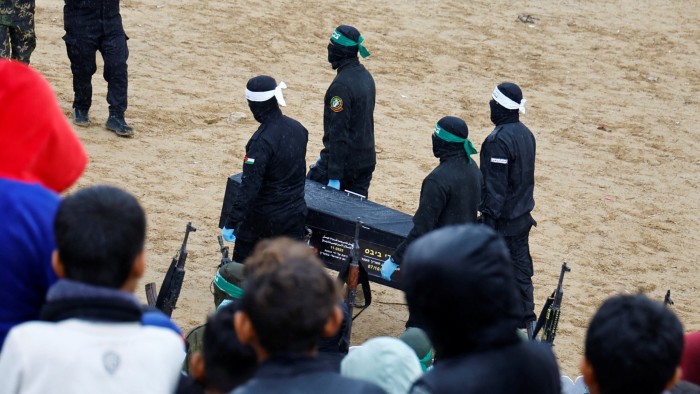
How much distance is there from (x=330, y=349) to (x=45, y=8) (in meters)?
9.09

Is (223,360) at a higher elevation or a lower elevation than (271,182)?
higher

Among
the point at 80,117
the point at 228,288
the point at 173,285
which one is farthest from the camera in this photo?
the point at 80,117

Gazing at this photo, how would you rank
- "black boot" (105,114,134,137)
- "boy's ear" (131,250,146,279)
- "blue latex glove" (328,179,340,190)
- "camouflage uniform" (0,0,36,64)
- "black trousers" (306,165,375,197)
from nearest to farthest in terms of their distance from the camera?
1. "boy's ear" (131,250,146,279)
2. "blue latex glove" (328,179,340,190)
3. "black trousers" (306,165,375,197)
4. "camouflage uniform" (0,0,36,64)
5. "black boot" (105,114,134,137)

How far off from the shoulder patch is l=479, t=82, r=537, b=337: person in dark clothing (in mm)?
1210

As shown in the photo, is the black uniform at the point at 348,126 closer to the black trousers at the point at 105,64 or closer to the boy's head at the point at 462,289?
the black trousers at the point at 105,64

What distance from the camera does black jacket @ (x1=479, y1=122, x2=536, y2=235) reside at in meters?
6.86

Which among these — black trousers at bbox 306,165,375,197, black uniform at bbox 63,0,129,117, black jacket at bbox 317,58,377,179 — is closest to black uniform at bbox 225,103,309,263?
black jacket at bbox 317,58,377,179

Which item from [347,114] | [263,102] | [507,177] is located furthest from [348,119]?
[507,177]

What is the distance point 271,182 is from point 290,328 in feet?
13.8

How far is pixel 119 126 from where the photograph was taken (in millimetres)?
9852

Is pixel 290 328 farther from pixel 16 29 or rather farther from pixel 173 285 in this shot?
pixel 16 29

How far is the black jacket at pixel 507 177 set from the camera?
686 cm

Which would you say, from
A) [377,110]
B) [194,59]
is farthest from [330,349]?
[194,59]

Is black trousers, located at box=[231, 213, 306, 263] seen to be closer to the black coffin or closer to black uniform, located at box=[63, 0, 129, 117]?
the black coffin
